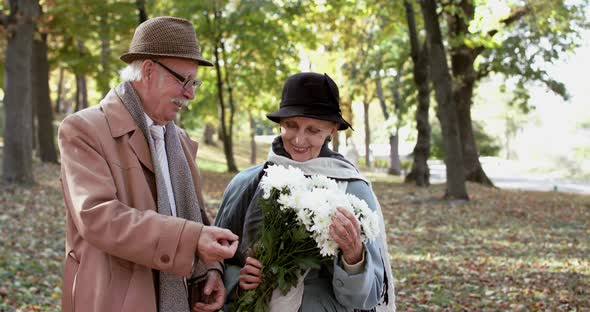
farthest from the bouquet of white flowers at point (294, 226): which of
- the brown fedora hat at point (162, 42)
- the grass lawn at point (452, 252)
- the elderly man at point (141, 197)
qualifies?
the grass lawn at point (452, 252)

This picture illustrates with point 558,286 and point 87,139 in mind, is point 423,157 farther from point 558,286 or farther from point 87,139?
point 87,139

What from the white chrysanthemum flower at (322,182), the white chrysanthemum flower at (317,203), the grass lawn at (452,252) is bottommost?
the grass lawn at (452,252)

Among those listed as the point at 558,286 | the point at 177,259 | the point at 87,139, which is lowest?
the point at 558,286

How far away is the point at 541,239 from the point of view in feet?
43.6

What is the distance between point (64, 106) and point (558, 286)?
54.1 metres

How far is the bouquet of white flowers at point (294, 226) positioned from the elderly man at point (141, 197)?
22cm

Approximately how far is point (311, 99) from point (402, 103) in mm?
24089

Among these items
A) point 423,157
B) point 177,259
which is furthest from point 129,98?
point 423,157

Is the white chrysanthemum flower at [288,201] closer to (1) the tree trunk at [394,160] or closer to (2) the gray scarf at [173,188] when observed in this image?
(2) the gray scarf at [173,188]

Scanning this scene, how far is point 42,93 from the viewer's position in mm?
23000

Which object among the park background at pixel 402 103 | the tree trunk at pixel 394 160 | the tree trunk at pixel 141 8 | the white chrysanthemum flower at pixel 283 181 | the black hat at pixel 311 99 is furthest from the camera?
the tree trunk at pixel 394 160

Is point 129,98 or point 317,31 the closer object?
point 129,98

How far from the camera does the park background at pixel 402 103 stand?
9602mm

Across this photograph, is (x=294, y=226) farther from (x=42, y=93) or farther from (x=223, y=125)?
(x=223, y=125)
